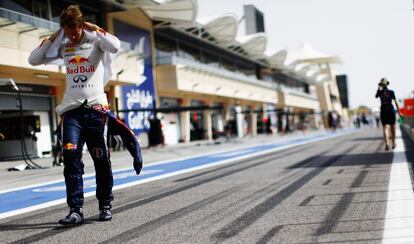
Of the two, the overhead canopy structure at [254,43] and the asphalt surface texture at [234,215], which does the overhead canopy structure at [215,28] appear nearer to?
the overhead canopy structure at [254,43]

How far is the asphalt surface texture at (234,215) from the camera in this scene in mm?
3576

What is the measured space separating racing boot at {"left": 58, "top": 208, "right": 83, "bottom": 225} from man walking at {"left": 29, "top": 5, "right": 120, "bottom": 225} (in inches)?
0.5

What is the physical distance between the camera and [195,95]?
38438mm

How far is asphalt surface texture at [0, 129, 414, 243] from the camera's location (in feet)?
11.7

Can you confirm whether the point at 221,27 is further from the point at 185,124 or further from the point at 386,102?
the point at 386,102

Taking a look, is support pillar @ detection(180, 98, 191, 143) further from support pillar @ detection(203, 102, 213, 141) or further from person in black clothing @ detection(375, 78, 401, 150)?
person in black clothing @ detection(375, 78, 401, 150)

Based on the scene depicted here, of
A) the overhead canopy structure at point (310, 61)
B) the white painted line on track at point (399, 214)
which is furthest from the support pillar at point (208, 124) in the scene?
the overhead canopy structure at point (310, 61)

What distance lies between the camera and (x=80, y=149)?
177 inches

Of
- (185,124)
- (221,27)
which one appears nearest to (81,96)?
(185,124)

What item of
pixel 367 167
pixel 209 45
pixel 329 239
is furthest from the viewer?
pixel 209 45

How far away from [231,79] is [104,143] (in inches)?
1570

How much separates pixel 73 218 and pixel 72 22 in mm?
1646

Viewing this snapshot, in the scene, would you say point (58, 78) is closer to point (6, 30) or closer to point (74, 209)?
point (6, 30)

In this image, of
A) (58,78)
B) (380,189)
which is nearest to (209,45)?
(58,78)
